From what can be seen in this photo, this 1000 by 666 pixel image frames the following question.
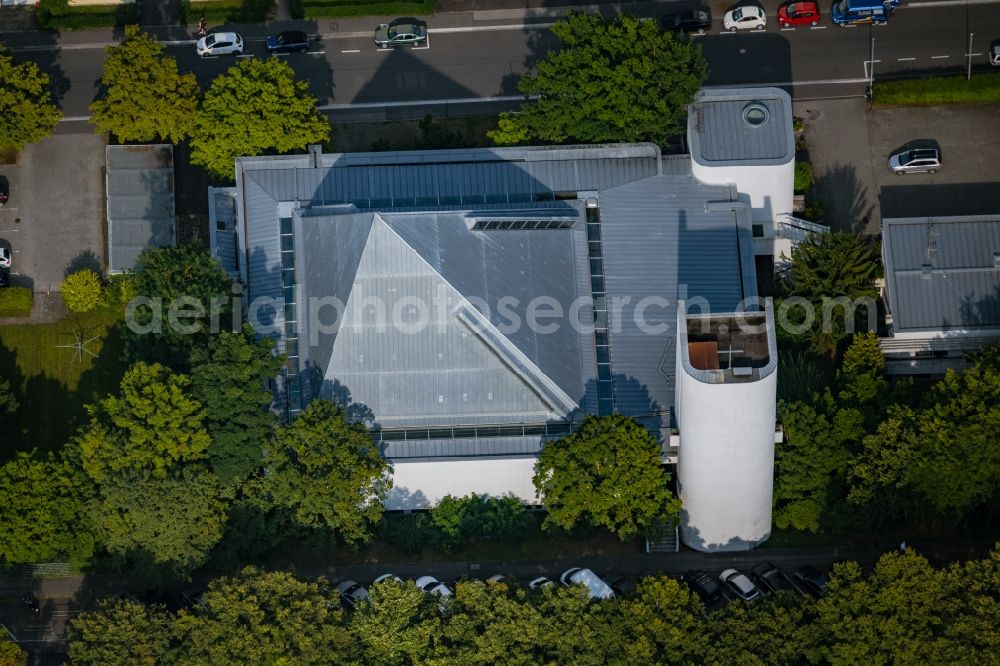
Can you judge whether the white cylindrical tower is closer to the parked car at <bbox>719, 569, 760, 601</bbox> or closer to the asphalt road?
the parked car at <bbox>719, 569, 760, 601</bbox>

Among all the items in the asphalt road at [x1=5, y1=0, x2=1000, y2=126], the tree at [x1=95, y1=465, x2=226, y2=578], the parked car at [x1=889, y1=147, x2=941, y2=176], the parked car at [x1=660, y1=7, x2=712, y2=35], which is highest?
the parked car at [x1=660, y1=7, x2=712, y2=35]

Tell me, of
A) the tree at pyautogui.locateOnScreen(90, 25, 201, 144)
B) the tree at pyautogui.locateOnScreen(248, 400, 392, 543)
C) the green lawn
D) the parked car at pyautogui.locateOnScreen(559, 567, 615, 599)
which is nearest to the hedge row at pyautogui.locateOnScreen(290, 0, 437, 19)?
the tree at pyautogui.locateOnScreen(90, 25, 201, 144)

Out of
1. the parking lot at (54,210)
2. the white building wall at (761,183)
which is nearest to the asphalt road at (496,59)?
the parking lot at (54,210)

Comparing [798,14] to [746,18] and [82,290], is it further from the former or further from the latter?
[82,290]

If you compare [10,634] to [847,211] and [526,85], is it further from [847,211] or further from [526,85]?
[847,211]

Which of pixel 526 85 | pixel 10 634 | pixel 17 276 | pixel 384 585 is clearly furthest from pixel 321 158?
pixel 10 634

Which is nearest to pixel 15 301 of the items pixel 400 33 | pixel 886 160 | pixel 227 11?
pixel 227 11

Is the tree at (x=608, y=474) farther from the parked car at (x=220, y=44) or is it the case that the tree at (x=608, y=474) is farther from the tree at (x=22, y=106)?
the tree at (x=22, y=106)
